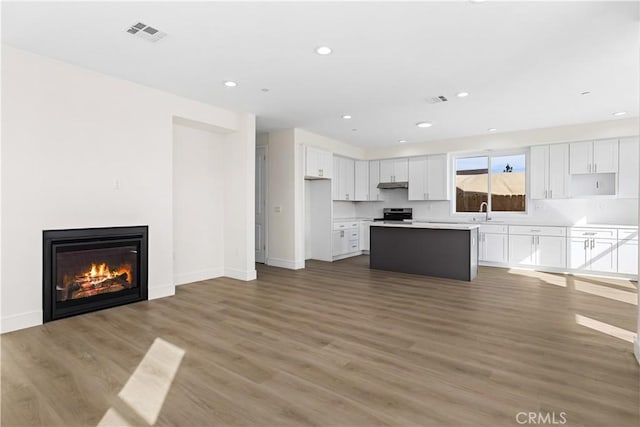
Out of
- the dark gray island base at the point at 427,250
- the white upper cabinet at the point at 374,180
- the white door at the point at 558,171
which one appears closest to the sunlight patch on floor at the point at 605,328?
the dark gray island base at the point at 427,250

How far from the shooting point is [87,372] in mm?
2369

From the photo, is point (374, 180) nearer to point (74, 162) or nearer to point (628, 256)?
point (628, 256)

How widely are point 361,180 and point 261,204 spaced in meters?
2.80

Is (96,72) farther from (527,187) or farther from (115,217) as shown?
(527,187)

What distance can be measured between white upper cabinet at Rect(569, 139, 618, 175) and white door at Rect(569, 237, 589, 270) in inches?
49.2

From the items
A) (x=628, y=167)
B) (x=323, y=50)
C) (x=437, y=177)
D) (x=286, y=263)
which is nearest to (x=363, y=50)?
(x=323, y=50)

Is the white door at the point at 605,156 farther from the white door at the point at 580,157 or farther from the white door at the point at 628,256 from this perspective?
the white door at the point at 628,256

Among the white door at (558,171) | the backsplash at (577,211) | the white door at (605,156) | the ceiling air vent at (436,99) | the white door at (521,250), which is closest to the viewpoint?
the ceiling air vent at (436,99)

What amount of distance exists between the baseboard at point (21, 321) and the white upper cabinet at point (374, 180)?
A: 6.86 metres

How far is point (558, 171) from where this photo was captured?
6.16 meters

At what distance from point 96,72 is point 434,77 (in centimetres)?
389

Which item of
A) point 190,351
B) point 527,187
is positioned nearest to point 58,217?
point 190,351

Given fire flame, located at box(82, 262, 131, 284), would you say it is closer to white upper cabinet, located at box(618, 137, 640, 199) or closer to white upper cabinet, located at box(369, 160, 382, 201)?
white upper cabinet, located at box(369, 160, 382, 201)

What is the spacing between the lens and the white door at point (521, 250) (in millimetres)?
6238
